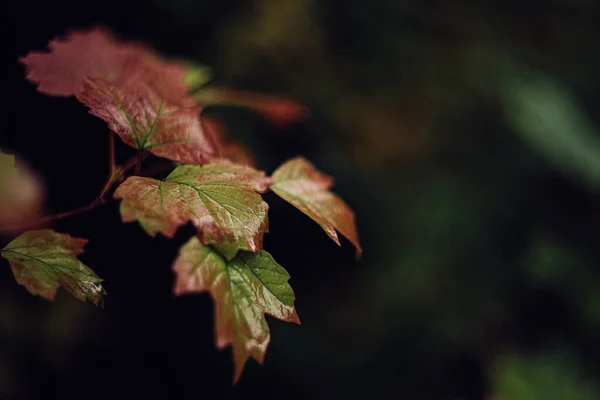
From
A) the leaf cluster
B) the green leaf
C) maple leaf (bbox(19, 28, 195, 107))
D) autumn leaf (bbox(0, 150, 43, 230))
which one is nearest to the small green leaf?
maple leaf (bbox(19, 28, 195, 107))

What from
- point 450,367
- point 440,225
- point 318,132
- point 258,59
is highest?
point 258,59

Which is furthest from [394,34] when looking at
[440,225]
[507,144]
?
[440,225]

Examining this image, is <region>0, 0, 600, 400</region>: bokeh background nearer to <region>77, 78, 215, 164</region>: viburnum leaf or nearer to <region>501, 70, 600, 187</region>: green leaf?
<region>501, 70, 600, 187</region>: green leaf

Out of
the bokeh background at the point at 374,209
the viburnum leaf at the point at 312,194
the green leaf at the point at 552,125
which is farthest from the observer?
the green leaf at the point at 552,125

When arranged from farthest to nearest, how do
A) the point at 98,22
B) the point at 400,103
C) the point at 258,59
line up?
the point at 400,103 → the point at 258,59 → the point at 98,22

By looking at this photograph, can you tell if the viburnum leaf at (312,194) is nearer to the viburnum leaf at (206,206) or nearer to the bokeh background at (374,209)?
the viburnum leaf at (206,206)

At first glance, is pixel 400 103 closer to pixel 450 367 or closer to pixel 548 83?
pixel 548 83

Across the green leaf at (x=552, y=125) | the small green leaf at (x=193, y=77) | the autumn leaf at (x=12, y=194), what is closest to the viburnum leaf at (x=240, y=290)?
the autumn leaf at (x=12, y=194)
